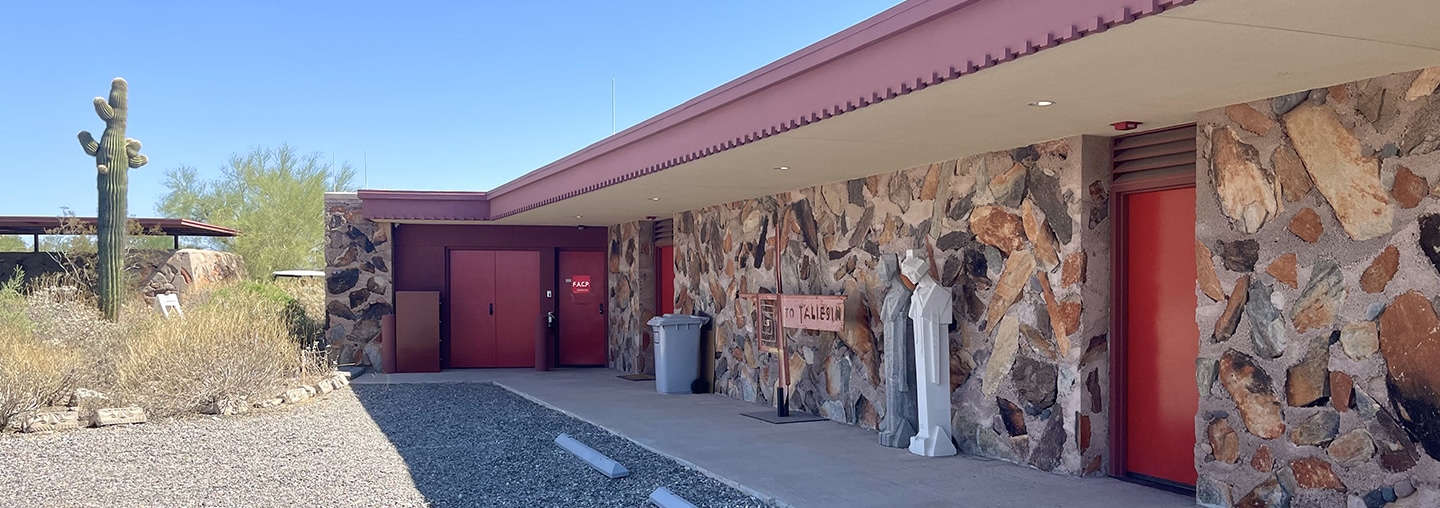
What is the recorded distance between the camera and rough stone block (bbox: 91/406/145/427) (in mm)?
10656

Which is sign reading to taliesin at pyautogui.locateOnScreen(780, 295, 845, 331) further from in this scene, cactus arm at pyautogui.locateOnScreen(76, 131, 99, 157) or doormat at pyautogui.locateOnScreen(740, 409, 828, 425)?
cactus arm at pyautogui.locateOnScreen(76, 131, 99, 157)

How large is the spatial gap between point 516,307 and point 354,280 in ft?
8.52

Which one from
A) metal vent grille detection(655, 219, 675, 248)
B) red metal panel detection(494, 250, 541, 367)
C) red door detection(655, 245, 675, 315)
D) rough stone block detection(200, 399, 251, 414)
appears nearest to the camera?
rough stone block detection(200, 399, 251, 414)

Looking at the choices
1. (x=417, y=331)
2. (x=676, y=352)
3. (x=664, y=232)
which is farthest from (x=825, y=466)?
(x=417, y=331)

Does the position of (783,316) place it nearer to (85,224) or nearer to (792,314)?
(792,314)

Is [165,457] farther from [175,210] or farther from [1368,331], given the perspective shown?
[175,210]

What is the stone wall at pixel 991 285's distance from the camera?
7367 millimetres

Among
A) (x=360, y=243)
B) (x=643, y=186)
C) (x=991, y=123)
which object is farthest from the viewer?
(x=360, y=243)

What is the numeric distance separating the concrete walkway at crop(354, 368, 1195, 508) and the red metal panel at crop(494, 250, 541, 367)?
5.63 meters

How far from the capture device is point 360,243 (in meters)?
17.0

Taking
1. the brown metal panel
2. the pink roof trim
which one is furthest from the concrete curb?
the brown metal panel

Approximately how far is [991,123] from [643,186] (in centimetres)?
487

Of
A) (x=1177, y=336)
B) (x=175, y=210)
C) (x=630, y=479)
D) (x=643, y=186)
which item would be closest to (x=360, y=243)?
(x=643, y=186)

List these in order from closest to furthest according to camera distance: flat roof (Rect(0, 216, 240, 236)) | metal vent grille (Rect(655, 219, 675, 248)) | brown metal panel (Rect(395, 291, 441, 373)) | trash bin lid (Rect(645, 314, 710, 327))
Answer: trash bin lid (Rect(645, 314, 710, 327)), metal vent grille (Rect(655, 219, 675, 248)), brown metal panel (Rect(395, 291, 441, 373)), flat roof (Rect(0, 216, 240, 236))
